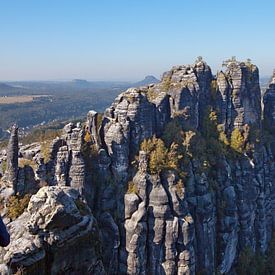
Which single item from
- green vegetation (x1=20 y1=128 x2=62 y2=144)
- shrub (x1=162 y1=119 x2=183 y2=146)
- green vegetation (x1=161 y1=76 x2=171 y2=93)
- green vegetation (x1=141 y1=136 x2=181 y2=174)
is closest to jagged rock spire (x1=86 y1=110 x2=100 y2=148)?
green vegetation (x1=20 y1=128 x2=62 y2=144)

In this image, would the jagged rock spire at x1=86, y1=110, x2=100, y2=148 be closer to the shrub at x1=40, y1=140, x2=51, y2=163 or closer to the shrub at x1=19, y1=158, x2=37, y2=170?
the shrub at x1=40, y1=140, x2=51, y2=163

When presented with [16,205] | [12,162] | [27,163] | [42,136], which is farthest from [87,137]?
[42,136]

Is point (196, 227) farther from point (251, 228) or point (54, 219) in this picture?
point (54, 219)

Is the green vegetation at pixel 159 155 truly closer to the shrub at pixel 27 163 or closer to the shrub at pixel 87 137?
the shrub at pixel 87 137

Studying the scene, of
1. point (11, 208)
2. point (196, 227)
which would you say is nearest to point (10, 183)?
point (11, 208)

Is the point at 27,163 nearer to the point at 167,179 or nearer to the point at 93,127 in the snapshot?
the point at 93,127

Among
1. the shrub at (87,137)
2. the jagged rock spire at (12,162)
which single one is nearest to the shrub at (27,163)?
the jagged rock spire at (12,162)

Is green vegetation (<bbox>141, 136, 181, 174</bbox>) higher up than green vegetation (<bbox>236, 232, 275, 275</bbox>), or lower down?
higher up
